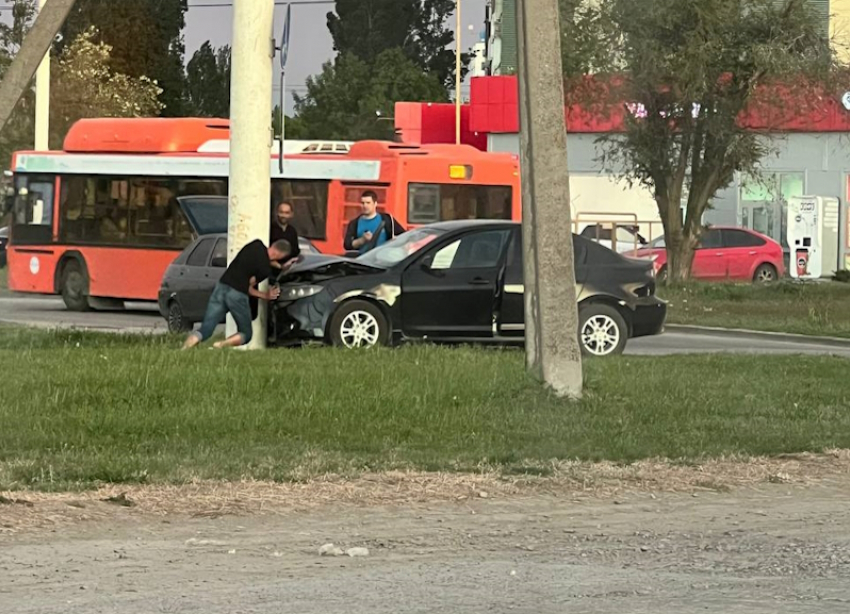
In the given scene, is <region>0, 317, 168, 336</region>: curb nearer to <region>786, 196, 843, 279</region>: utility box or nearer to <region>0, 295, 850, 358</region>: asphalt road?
<region>0, 295, 850, 358</region>: asphalt road

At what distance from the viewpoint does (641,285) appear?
1783 centimetres

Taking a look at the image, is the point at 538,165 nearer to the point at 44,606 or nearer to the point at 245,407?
the point at 245,407

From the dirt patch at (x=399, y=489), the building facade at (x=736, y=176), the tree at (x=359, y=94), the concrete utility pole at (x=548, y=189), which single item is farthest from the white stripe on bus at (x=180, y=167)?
the tree at (x=359, y=94)

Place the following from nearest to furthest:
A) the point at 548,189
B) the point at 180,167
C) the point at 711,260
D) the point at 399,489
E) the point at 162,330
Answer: the point at 399,489 → the point at 548,189 → the point at 162,330 → the point at 180,167 → the point at 711,260

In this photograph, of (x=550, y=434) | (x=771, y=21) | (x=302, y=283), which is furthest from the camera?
(x=771, y=21)

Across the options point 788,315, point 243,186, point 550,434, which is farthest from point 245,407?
point 788,315

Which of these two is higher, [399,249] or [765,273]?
[399,249]

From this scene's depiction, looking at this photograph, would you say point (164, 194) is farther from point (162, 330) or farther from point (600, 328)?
point (600, 328)

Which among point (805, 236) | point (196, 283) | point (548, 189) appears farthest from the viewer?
point (805, 236)

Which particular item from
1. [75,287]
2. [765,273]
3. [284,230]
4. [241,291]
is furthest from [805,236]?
[241,291]

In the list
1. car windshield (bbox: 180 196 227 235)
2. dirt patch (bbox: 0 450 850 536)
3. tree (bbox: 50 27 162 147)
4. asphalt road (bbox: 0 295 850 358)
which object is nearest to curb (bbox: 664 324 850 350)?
asphalt road (bbox: 0 295 850 358)

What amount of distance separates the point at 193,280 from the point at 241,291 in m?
5.63

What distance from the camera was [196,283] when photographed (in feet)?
70.7

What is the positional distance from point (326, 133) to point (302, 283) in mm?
70847
